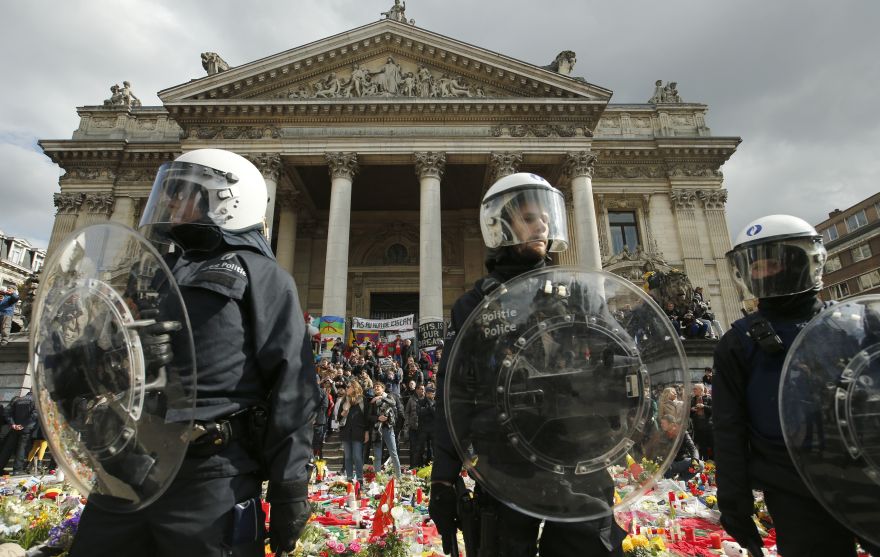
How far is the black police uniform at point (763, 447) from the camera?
6.80 feet

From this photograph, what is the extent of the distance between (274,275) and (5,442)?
34.8 ft

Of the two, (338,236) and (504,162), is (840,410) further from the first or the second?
(504,162)

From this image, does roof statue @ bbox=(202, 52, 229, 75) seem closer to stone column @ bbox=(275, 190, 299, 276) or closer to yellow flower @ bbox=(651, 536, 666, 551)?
stone column @ bbox=(275, 190, 299, 276)

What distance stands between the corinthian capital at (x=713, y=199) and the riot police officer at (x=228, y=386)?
25.5m

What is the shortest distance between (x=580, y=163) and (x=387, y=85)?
368 inches

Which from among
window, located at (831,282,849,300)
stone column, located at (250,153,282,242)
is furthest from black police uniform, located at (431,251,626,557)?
window, located at (831,282,849,300)

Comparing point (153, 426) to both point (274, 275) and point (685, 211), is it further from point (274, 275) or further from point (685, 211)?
point (685, 211)

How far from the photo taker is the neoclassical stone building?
20.0m

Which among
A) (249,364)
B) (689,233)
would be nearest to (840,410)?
(249,364)

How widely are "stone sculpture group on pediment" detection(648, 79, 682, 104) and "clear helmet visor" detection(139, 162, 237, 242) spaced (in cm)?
2835

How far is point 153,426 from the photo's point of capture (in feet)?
5.30

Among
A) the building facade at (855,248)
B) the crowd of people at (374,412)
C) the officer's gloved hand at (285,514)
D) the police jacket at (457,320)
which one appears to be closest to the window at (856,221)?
the building facade at (855,248)

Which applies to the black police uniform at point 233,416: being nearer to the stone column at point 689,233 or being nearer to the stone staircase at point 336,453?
the stone staircase at point 336,453

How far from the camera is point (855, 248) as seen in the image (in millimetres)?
43500
